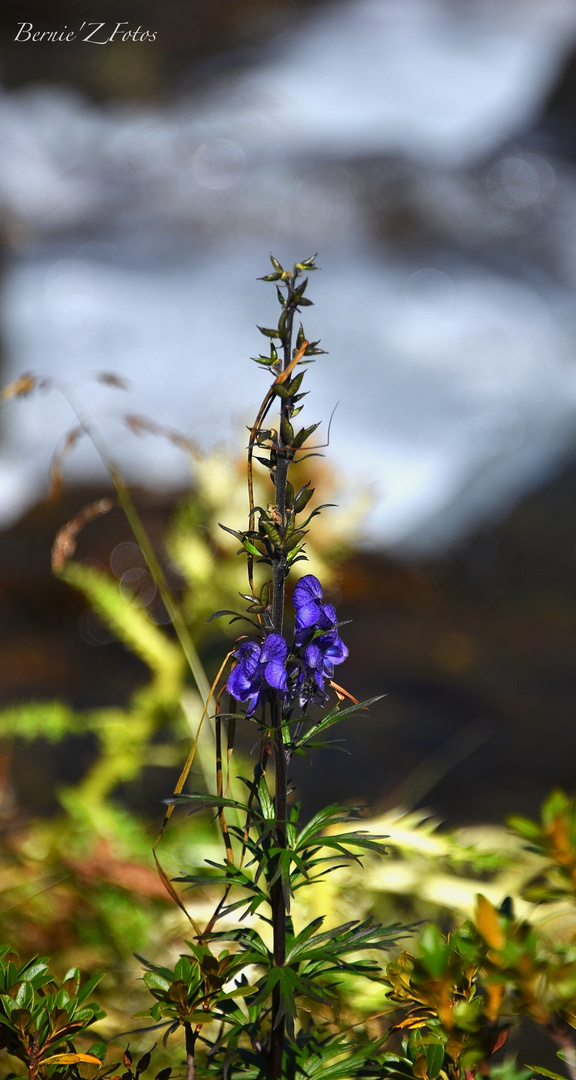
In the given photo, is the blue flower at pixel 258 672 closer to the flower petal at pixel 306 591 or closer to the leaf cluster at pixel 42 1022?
the flower petal at pixel 306 591

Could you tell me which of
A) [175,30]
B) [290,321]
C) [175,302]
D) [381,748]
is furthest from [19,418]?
[290,321]

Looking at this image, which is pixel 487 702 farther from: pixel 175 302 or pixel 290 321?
pixel 175 302

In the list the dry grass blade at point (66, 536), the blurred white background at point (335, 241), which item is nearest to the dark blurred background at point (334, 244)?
the blurred white background at point (335, 241)

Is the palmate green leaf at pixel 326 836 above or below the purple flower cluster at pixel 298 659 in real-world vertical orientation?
below

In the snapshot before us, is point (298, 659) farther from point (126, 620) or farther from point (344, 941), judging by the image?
point (126, 620)

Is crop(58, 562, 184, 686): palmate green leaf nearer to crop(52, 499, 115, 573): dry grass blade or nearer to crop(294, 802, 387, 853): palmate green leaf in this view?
crop(52, 499, 115, 573): dry grass blade

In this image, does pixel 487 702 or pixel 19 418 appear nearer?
pixel 487 702
